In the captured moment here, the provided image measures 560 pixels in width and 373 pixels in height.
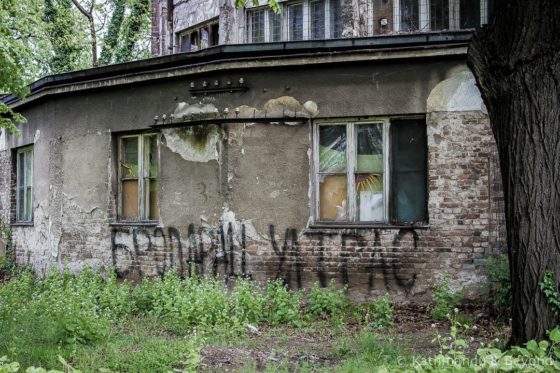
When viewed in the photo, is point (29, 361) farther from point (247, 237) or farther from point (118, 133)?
point (118, 133)

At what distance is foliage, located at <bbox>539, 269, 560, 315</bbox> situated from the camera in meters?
5.39

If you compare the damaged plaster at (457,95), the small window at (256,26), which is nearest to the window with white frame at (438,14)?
the small window at (256,26)

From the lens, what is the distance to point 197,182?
9891 mm

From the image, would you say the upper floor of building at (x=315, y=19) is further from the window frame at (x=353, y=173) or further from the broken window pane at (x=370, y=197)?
the broken window pane at (x=370, y=197)

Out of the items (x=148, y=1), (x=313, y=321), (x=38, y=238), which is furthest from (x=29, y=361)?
(x=148, y=1)

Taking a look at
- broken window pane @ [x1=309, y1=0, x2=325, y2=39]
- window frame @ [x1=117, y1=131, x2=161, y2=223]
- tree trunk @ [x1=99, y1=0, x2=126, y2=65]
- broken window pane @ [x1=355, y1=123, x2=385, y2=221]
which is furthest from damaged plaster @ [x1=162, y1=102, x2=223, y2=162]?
tree trunk @ [x1=99, y1=0, x2=126, y2=65]

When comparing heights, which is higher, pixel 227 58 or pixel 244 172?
pixel 227 58

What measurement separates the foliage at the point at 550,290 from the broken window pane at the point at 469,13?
879 cm

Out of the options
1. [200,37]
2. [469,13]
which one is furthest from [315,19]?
[200,37]

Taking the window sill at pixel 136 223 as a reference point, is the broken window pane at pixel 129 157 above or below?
above

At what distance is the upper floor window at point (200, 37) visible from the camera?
17.1 m

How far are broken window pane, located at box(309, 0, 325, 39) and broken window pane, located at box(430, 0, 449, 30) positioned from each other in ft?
7.98

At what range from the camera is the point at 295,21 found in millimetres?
14836

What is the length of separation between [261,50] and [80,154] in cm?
395
